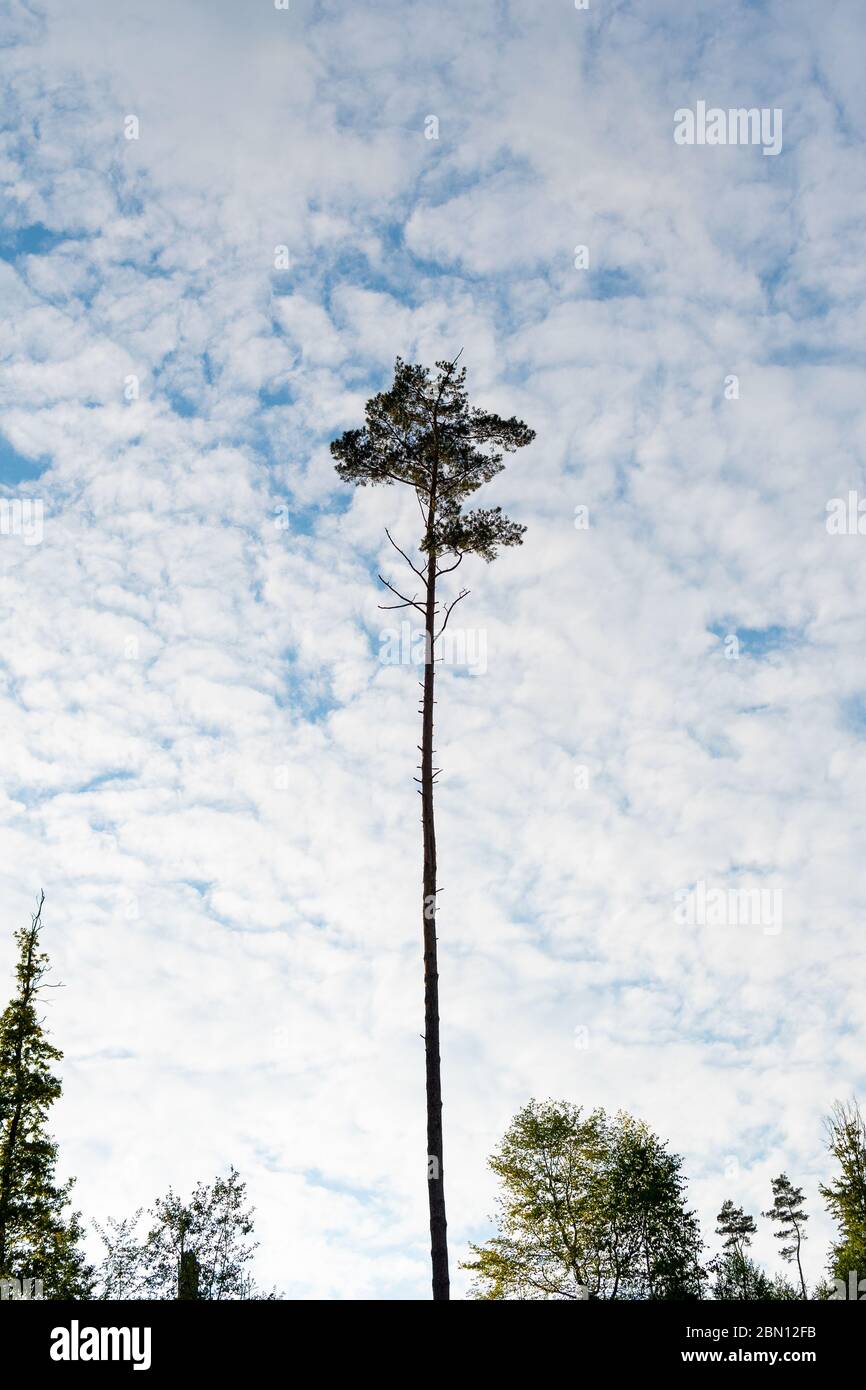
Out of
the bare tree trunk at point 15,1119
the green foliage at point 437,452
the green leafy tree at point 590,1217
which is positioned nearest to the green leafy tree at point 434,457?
the green foliage at point 437,452

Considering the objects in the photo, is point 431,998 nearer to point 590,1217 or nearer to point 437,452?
point 437,452

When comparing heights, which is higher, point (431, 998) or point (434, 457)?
point (434, 457)

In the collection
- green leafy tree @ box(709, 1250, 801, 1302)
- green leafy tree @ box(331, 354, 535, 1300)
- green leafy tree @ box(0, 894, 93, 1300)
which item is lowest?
green leafy tree @ box(709, 1250, 801, 1302)

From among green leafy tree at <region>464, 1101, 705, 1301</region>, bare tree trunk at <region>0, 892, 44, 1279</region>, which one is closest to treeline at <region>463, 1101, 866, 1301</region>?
green leafy tree at <region>464, 1101, 705, 1301</region>

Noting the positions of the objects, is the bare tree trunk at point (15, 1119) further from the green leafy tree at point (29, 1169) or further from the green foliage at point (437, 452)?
the green foliage at point (437, 452)

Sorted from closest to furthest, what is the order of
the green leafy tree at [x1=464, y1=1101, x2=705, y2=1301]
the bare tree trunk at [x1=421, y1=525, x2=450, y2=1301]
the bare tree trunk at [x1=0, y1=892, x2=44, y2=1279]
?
the bare tree trunk at [x1=421, y1=525, x2=450, y2=1301], the bare tree trunk at [x1=0, y1=892, x2=44, y2=1279], the green leafy tree at [x1=464, y1=1101, x2=705, y2=1301]

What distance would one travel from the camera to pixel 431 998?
15836mm

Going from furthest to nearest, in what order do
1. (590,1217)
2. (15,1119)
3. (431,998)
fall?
(590,1217), (15,1119), (431,998)

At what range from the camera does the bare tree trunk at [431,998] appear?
14.0m

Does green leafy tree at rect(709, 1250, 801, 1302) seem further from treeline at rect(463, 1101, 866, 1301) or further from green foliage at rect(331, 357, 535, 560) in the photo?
green foliage at rect(331, 357, 535, 560)

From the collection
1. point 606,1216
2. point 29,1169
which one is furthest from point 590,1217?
point 29,1169

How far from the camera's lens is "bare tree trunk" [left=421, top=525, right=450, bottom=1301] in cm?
1398

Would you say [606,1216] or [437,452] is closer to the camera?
[437,452]
